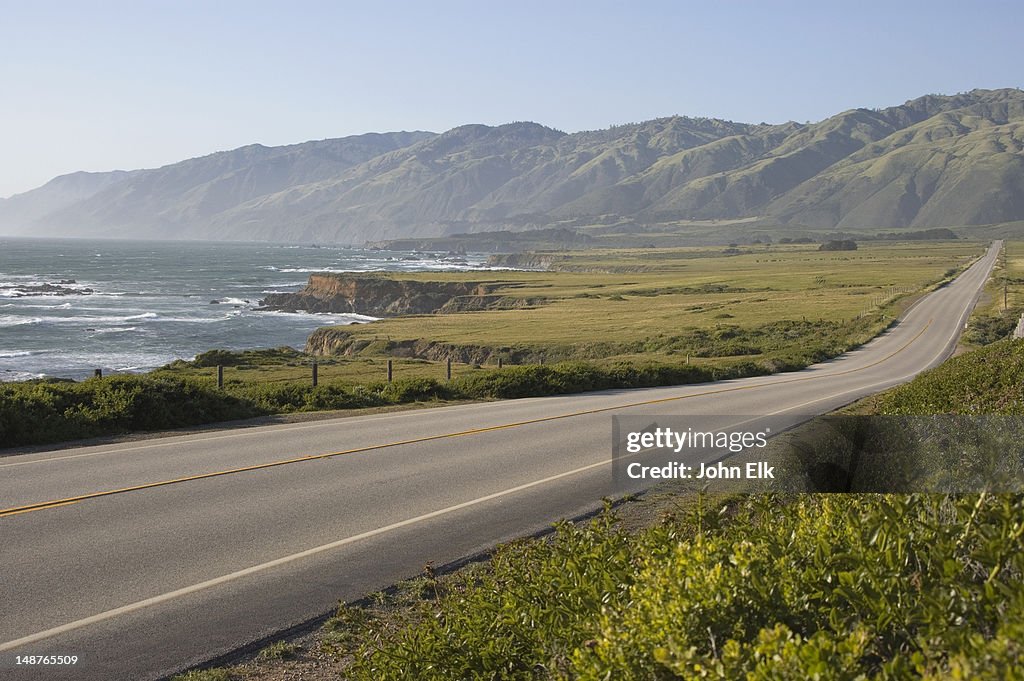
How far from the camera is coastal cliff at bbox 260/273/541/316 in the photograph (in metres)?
105

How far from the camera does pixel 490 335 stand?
66.0m

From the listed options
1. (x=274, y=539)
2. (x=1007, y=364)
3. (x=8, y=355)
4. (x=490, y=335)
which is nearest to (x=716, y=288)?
(x=490, y=335)

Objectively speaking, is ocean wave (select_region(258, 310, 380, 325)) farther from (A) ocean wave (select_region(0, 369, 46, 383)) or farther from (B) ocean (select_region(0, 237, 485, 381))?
(A) ocean wave (select_region(0, 369, 46, 383))

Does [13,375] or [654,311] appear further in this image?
[654,311]

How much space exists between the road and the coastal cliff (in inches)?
3356

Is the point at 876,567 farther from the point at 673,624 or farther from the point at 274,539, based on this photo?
the point at 274,539

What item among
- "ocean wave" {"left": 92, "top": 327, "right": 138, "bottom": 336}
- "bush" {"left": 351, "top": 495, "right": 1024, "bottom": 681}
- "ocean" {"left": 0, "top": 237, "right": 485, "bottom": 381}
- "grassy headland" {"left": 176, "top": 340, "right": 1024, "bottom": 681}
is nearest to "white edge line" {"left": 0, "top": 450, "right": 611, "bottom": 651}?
"grassy headland" {"left": 176, "top": 340, "right": 1024, "bottom": 681}

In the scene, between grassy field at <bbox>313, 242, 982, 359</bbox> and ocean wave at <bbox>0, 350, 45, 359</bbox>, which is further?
ocean wave at <bbox>0, 350, 45, 359</bbox>

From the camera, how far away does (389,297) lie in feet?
371

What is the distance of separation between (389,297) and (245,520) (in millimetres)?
103273

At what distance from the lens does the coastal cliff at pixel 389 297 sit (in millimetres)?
105250

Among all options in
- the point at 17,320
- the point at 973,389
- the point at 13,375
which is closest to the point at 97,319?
the point at 17,320

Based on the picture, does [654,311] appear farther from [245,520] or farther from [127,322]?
[245,520]

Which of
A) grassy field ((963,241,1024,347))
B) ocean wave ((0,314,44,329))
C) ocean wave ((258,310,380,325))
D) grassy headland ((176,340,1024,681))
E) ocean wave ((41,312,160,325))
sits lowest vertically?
ocean wave ((258,310,380,325))
